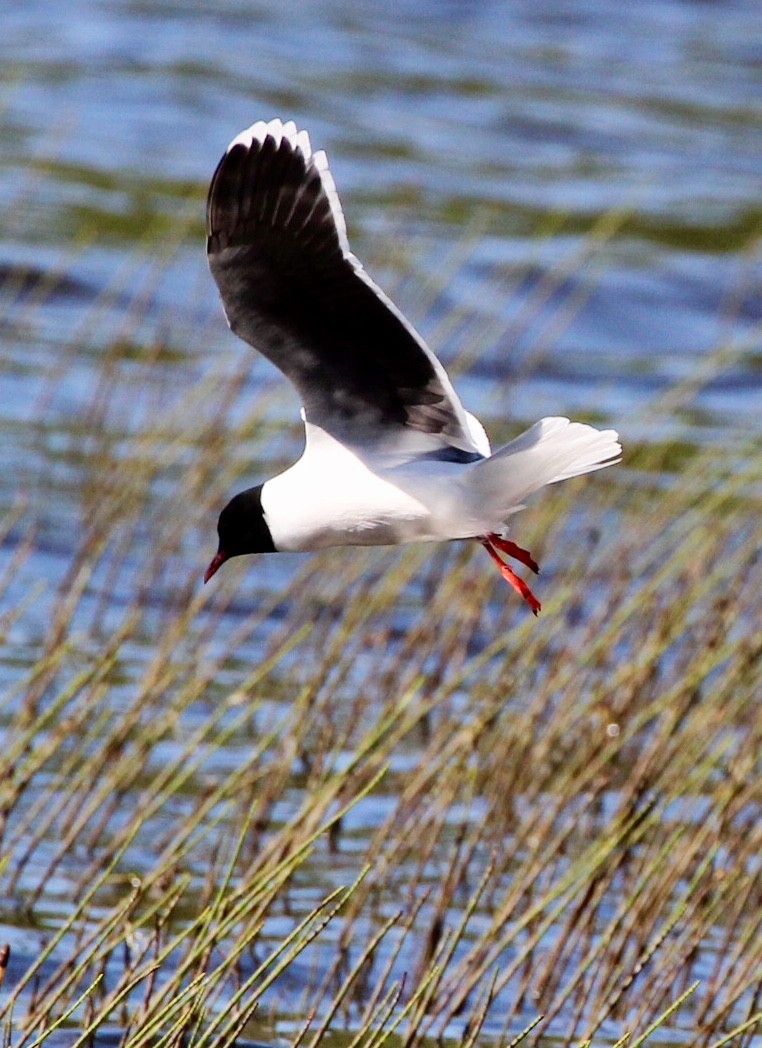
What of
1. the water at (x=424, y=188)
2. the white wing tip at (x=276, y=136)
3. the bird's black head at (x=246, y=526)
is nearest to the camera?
the white wing tip at (x=276, y=136)

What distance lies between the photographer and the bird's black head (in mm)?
4039

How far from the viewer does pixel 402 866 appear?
6.16 m

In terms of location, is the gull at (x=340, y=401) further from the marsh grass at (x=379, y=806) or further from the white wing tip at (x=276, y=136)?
the marsh grass at (x=379, y=806)

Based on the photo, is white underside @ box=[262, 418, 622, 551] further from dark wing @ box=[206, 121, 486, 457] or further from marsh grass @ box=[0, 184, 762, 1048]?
marsh grass @ box=[0, 184, 762, 1048]

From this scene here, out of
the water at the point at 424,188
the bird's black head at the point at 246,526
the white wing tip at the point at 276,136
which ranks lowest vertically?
the water at the point at 424,188

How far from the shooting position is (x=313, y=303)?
385 centimetres

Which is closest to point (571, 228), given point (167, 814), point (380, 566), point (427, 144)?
point (427, 144)

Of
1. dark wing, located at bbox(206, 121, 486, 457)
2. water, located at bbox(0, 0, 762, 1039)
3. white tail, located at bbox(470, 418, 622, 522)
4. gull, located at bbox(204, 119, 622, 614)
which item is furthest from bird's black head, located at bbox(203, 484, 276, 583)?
water, located at bbox(0, 0, 762, 1039)

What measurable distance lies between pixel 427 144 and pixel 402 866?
1139 centimetres

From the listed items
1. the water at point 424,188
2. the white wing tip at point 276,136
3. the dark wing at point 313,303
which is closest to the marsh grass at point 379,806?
the water at point 424,188

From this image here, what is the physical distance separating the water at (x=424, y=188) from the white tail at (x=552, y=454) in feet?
10.1

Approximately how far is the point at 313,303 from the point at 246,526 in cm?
49

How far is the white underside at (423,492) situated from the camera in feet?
12.1

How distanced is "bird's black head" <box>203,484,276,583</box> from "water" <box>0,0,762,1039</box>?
2.93 meters
